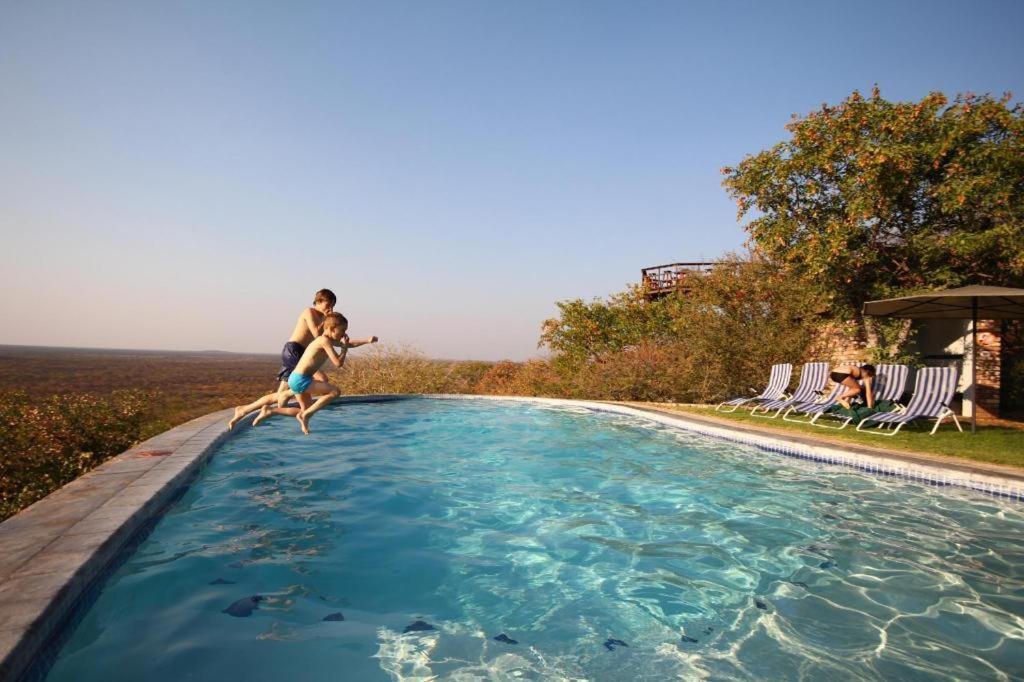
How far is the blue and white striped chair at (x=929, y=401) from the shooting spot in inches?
317

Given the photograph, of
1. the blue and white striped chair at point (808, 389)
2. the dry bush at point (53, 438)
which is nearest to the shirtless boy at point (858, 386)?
the blue and white striped chair at point (808, 389)

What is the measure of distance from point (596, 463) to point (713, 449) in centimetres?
201

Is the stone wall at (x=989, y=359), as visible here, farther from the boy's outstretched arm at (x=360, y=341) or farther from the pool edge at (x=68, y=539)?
the pool edge at (x=68, y=539)

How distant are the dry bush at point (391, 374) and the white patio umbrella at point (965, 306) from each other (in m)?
12.5

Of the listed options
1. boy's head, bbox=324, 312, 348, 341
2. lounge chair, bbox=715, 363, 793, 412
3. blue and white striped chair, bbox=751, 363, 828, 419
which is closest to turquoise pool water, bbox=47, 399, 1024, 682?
boy's head, bbox=324, 312, 348, 341

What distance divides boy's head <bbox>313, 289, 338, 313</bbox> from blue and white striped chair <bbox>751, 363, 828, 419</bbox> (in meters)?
8.35

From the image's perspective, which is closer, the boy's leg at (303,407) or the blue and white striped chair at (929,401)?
the boy's leg at (303,407)

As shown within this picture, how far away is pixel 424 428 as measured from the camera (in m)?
11.2

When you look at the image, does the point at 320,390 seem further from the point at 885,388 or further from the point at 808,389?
the point at 885,388

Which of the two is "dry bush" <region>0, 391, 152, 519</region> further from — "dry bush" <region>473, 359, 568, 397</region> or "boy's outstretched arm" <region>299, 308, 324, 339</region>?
"dry bush" <region>473, 359, 568, 397</region>

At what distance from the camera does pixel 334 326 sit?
18.3ft

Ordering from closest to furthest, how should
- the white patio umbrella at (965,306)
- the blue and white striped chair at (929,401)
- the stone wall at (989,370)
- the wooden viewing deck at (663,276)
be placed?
the white patio umbrella at (965,306), the blue and white striped chair at (929,401), the stone wall at (989,370), the wooden viewing deck at (663,276)

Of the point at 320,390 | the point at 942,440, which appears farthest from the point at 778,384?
the point at 320,390

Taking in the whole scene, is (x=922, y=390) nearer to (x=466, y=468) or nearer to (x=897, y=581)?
(x=897, y=581)
